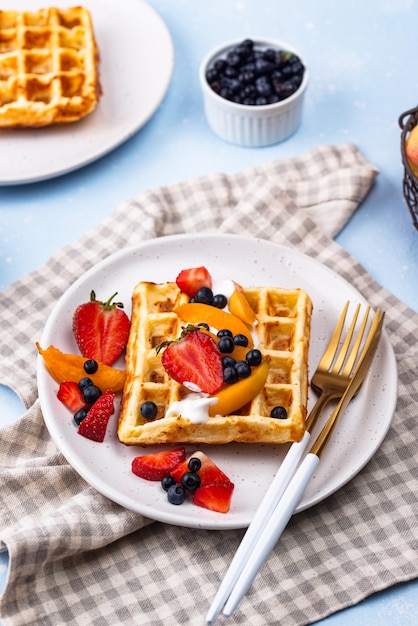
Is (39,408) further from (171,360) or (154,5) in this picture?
(154,5)

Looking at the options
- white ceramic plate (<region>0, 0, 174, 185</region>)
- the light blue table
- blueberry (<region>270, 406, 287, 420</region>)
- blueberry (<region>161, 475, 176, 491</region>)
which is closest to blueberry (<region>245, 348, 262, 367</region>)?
blueberry (<region>270, 406, 287, 420</region>)

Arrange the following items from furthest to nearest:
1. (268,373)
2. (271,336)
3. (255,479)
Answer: (271,336), (268,373), (255,479)

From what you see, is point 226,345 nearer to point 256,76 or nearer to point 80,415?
point 80,415

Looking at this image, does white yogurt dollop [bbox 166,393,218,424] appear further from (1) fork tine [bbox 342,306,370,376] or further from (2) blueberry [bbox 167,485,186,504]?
(1) fork tine [bbox 342,306,370,376]

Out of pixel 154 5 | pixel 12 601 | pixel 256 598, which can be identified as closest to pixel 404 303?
pixel 256 598

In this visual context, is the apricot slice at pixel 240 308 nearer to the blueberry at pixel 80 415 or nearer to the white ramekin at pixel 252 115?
the blueberry at pixel 80 415

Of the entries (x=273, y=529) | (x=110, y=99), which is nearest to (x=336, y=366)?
(x=273, y=529)

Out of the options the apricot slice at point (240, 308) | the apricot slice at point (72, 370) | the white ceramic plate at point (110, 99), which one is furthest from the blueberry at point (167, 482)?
the white ceramic plate at point (110, 99)
